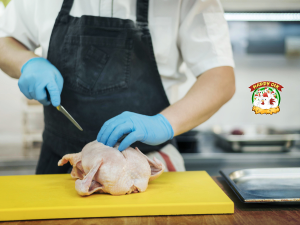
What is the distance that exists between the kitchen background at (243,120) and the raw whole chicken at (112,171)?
1.64m

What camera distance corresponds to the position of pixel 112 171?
1.05 meters

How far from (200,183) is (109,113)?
575 millimetres

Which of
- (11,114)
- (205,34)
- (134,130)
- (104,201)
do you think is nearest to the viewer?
(104,201)

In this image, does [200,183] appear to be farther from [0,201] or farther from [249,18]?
[249,18]

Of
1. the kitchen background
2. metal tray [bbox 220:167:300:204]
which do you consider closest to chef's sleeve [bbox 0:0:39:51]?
the kitchen background

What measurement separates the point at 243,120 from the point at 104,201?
8.06 feet

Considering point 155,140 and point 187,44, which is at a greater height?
point 187,44

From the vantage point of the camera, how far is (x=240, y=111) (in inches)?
122

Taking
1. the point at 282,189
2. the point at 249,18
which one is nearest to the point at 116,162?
the point at 282,189

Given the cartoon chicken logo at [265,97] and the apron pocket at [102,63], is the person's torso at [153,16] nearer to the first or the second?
the apron pocket at [102,63]

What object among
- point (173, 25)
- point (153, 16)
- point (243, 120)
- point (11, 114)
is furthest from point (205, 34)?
point (11, 114)

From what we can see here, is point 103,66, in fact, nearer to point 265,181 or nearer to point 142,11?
point 142,11

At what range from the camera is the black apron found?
1.42 metres

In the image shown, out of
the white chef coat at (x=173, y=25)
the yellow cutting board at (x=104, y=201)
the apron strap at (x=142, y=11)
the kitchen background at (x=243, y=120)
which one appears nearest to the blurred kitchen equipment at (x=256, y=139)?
the kitchen background at (x=243, y=120)
